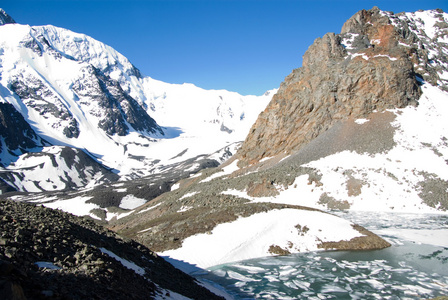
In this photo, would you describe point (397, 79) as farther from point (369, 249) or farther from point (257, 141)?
point (369, 249)

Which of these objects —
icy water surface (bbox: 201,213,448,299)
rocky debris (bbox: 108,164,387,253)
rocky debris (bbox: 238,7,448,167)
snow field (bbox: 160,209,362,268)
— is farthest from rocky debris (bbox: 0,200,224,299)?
rocky debris (bbox: 238,7,448,167)

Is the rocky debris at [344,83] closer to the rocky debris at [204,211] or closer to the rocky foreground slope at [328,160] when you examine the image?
the rocky foreground slope at [328,160]

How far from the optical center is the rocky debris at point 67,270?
23.3ft

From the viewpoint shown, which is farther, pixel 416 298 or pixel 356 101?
pixel 356 101

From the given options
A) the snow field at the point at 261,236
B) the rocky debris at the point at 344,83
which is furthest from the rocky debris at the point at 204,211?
the rocky debris at the point at 344,83

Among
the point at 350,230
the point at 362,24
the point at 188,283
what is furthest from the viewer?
the point at 362,24

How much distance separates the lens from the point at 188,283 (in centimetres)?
1596

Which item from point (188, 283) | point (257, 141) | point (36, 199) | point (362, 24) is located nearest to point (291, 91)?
point (257, 141)

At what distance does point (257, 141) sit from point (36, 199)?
388ft

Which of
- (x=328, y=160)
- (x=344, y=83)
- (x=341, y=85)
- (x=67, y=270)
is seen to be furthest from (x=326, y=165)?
(x=67, y=270)

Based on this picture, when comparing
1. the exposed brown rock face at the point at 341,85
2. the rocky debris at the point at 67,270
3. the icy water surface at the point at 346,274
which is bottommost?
the icy water surface at the point at 346,274

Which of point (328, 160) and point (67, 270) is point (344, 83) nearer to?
point (328, 160)

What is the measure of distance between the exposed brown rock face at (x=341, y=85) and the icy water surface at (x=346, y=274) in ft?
177

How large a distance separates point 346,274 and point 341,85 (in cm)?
6853
